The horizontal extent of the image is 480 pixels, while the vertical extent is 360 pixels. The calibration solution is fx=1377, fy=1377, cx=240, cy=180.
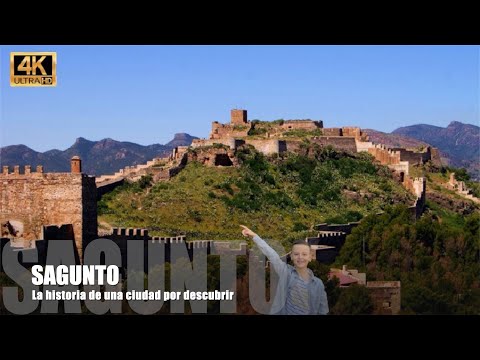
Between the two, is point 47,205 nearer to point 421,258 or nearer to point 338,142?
point 421,258

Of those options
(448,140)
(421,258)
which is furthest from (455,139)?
(421,258)

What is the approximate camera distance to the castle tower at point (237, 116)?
161 ft

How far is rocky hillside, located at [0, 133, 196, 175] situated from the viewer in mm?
45031

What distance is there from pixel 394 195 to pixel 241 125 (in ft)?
22.3

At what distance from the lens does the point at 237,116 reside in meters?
49.2

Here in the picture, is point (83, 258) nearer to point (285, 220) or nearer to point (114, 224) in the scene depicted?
point (114, 224)

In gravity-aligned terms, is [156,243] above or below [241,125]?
below

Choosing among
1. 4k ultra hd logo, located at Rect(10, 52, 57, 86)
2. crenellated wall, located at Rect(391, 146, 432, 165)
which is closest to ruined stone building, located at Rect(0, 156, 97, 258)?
4k ultra hd logo, located at Rect(10, 52, 57, 86)

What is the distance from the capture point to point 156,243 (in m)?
29.0

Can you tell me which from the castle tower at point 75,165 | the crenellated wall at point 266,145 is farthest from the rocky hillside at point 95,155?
the castle tower at point 75,165

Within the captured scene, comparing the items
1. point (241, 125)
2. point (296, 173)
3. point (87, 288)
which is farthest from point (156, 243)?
point (241, 125)

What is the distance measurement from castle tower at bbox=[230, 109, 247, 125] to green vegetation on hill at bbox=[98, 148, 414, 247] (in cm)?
333
